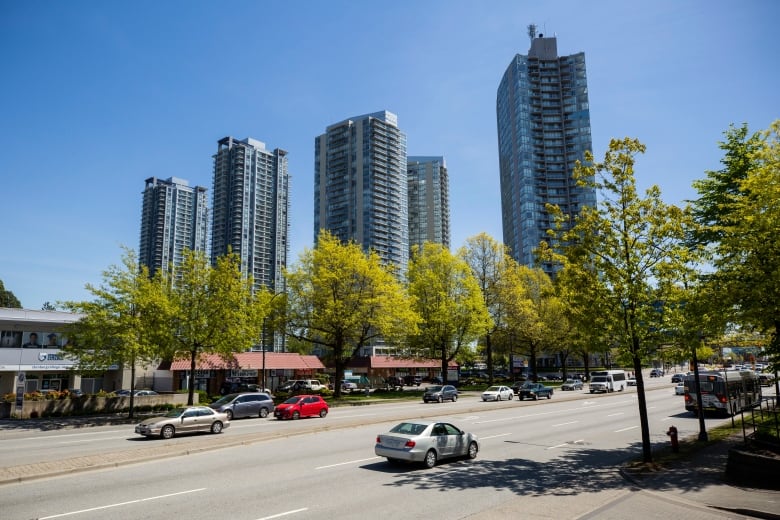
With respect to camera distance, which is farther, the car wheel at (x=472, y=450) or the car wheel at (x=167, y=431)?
the car wheel at (x=167, y=431)

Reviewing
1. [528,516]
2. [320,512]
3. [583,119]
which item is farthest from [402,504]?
[583,119]

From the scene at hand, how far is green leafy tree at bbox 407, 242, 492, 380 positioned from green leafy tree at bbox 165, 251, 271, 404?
20.3 m

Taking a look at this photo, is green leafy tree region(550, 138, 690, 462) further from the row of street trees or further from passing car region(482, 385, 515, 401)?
passing car region(482, 385, 515, 401)

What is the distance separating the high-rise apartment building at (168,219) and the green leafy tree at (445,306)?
491 feet

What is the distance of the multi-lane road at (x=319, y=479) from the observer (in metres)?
10.7

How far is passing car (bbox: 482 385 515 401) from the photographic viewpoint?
4531cm

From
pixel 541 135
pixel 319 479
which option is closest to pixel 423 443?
pixel 319 479

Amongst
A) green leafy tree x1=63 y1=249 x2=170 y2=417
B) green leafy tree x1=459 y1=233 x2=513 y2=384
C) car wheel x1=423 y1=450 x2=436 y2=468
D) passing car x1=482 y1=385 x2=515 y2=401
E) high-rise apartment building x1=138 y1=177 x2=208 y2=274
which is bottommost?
passing car x1=482 y1=385 x2=515 y2=401

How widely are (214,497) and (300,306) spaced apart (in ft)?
111

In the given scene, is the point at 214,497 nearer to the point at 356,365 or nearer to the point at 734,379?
the point at 734,379

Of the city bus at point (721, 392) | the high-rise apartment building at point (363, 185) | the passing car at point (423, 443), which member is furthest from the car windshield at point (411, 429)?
the high-rise apartment building at point (363, 185)

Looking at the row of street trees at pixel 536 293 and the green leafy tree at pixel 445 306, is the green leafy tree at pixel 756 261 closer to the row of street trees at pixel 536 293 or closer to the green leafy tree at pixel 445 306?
the row of street trees at pixel 536 293

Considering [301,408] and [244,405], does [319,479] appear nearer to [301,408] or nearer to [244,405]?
[301,408]

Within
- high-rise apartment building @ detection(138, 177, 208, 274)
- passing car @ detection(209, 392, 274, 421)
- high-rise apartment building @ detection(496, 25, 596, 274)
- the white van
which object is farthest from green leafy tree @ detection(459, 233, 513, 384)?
high-rise apartment building @ detection(138, 177, 208, 274)
